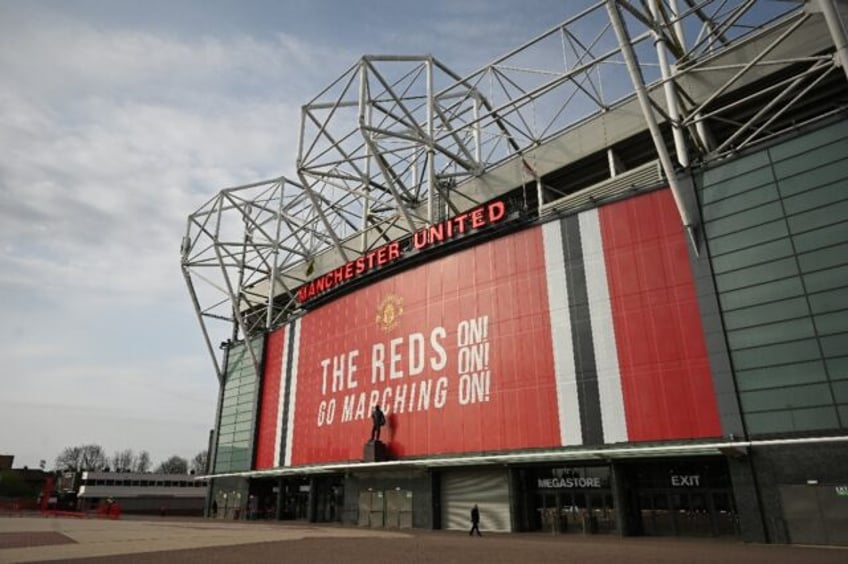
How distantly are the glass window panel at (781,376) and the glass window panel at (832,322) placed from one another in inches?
57.3

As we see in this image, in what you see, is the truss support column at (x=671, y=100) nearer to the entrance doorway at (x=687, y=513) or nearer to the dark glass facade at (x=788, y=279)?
the dark glass facade at (x=788, y=279)

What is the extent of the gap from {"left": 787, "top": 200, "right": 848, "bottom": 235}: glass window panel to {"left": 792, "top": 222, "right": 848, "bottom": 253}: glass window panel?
22 centimetres

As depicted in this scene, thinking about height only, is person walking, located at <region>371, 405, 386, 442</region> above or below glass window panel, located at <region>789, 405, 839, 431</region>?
above

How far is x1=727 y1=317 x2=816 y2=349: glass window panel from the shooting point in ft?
81.9

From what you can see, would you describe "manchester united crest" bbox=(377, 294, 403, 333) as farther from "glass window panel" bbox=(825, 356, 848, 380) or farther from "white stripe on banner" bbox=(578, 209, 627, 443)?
"glass window panel" bbox=(825, 356, 848, 380)

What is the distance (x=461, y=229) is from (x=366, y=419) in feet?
55.4

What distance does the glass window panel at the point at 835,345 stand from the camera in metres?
23.7

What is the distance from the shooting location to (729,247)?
28109 mm

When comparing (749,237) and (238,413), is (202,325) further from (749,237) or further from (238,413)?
(749,237)

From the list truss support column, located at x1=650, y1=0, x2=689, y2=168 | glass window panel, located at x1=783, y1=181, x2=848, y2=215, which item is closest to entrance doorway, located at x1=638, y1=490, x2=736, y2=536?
glass window panel, located at x1=783, y1=181, x2=848, y2=215

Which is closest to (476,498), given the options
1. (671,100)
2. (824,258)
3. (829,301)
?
(829,301)

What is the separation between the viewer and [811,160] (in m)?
26.4

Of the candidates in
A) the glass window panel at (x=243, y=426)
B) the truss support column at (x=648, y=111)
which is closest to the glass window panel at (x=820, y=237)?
the truss support column at (x=648, y=111)

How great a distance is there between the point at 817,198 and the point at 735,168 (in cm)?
428
